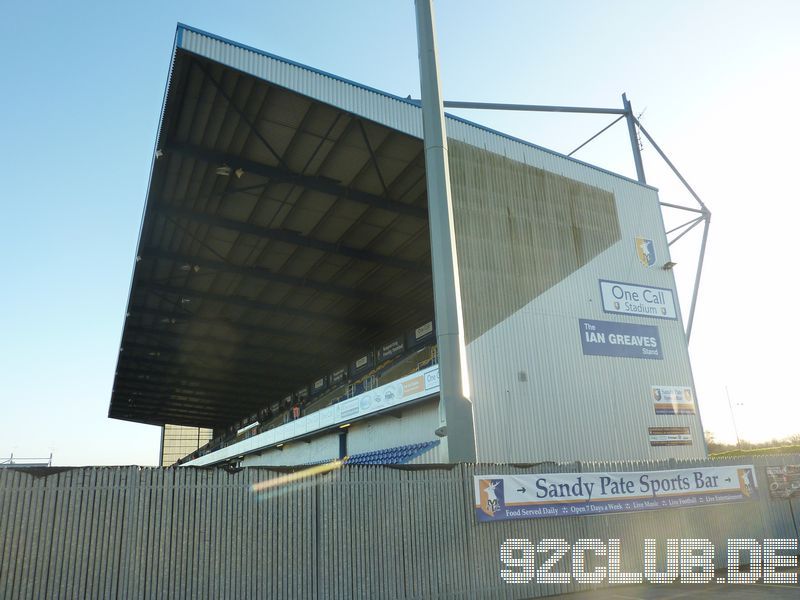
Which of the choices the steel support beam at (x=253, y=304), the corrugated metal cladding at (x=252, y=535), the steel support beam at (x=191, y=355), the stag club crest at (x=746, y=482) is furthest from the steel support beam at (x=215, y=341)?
the stag club crest at (x=746, y=482)

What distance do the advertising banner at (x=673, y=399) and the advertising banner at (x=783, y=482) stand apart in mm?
4657

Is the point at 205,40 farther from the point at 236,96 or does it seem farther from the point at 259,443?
the point at 259,443

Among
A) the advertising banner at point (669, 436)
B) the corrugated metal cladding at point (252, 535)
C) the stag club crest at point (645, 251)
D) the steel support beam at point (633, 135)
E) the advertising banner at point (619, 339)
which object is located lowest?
the corrugated metal cladding at point (252, 535)

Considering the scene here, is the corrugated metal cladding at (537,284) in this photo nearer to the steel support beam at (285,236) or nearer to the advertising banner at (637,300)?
the advertising banner at (637,300)

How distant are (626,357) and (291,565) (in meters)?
14.8

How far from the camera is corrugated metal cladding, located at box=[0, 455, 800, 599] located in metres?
9.05

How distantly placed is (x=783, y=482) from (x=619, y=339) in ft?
21.4

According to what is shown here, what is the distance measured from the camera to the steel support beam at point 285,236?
983 inches

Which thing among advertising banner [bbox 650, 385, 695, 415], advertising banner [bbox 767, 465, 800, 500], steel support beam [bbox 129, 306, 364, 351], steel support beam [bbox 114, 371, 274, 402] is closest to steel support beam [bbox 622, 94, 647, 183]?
advertising banner [bbox 650, 385, 695, 415]

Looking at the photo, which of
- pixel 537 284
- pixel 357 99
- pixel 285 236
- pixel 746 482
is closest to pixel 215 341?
pixel 285 236

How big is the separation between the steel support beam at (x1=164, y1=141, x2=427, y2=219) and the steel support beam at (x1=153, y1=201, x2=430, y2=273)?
13.2 ft

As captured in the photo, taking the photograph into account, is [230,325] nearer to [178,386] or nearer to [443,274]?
[178,386]

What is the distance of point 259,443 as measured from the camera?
140ft

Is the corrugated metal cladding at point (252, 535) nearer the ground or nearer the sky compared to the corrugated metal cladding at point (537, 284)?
nearer the ground
